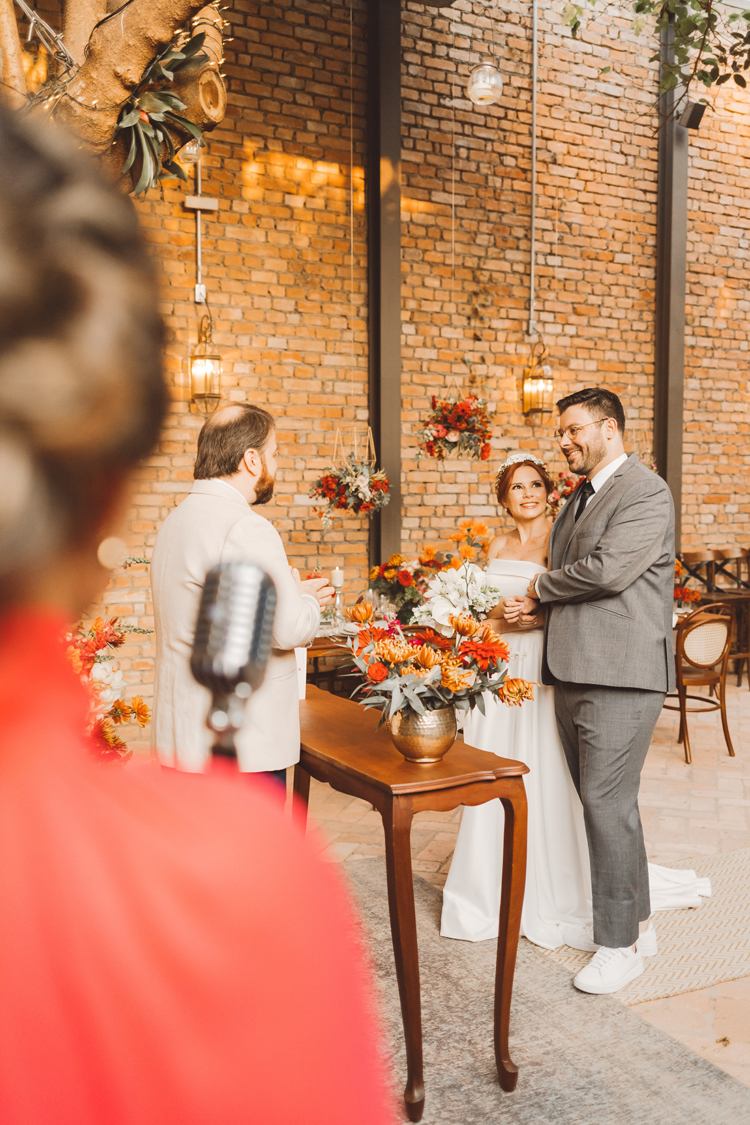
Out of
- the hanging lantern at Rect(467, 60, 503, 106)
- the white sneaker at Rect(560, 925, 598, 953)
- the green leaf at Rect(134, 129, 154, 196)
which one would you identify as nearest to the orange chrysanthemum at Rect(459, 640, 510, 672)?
the white sneaker at Rect(560, 925, 598, 953)

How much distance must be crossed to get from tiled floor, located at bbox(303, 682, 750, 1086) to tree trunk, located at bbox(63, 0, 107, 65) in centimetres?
258

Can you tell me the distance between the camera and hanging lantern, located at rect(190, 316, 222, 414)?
18.2 feet

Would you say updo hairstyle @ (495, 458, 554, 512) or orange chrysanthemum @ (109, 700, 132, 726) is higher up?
updo hairstyle @ (495, 458, 554, 512)

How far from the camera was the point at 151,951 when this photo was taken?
16.1 inches

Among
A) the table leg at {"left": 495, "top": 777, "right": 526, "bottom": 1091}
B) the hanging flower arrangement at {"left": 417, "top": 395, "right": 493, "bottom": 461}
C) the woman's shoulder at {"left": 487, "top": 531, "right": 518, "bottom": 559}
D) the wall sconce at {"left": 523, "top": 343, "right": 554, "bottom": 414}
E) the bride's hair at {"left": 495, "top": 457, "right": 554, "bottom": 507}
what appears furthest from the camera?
the wall sconce at {"left": 523, "top": 343, "right": 554, "bottom": 414}

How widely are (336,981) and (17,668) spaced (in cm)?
24

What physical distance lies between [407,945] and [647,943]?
1.30 m

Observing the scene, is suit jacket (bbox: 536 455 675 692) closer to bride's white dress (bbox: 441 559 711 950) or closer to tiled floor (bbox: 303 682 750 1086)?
bride's white dress (bbox: 441 559 711 950)

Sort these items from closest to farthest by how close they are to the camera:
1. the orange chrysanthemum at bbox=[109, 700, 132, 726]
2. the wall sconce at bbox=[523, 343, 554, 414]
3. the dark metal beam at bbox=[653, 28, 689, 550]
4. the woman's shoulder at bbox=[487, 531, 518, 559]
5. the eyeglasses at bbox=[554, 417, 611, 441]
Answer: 1. the orange chrysanthemum at bbox=[109, 700, 132, 726]
2. the eyeglasses at bbox=[554, 417, 611, 441]
3. the woman's shoulder at bbox=[487, 531, 518, 559]
4. the wall sconce at bbox=[523, 343, 554, 414]
5. the dark metal beam at bbox=[653, 28, 689, 550]

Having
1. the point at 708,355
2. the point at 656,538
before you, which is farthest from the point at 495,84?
the point at 656,538

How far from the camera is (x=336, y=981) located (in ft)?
1.46

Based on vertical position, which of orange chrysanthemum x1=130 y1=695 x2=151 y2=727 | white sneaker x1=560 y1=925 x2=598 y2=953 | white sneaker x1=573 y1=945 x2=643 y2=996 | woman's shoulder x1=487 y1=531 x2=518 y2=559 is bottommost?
white sneaker x1=560 y1=925 x2=598 y2=953

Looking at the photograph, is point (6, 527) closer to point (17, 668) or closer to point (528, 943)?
point (17, 668)

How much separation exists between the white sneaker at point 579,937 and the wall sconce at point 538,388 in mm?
4694
